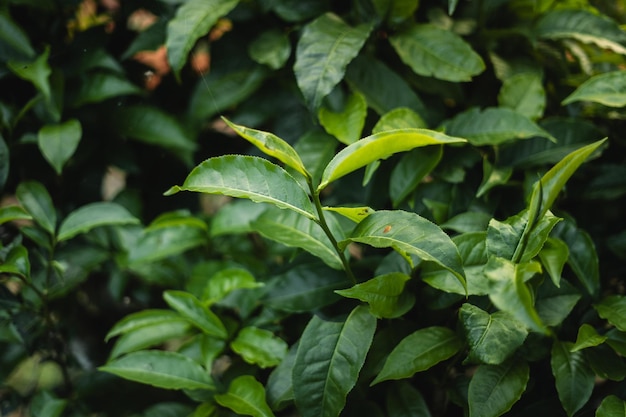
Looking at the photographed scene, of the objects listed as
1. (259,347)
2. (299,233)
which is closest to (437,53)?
(299,233)

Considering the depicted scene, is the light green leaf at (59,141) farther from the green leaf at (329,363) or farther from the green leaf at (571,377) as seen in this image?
the green leaf at (571,377)

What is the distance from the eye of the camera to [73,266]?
52.2 inches

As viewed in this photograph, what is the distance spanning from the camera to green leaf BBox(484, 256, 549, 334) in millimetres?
596

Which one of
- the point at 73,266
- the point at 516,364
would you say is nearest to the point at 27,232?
the point at 73,266

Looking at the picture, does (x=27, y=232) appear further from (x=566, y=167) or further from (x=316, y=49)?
(x=566, y=167)

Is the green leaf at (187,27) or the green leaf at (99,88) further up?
the green leaf at (187,27)

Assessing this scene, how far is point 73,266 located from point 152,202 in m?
0.29

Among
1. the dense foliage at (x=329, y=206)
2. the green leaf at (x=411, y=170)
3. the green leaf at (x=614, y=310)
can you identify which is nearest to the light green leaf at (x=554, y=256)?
the dense foliage at (x=329, y=206)

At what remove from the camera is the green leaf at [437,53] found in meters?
1.07

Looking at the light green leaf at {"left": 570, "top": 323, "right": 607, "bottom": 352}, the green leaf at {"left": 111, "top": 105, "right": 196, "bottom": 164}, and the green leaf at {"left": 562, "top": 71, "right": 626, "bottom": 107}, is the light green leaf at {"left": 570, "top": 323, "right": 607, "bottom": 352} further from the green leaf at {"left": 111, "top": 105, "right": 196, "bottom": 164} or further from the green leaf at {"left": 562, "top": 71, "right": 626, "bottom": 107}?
the green leaf at {"left": 111, "top": 105, "right": 196, "bottom": 164}

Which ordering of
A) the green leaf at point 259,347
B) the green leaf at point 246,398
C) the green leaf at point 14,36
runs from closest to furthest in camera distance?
1. the green leaf at point 246,398
2. the green leaf at point 259,347
3. the green leaf at point 14,36

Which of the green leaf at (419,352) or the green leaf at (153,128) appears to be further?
the green leaf at (153,128)

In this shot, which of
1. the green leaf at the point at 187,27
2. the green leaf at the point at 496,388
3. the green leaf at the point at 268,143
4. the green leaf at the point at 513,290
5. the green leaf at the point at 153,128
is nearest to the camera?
the green leaf at the point at 513,290

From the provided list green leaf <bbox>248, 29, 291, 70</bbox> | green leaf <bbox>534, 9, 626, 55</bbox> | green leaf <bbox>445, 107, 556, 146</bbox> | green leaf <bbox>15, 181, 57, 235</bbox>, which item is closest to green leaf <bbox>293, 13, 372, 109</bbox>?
green leaf <bbox>248, 29, 291, 70</bbox>
